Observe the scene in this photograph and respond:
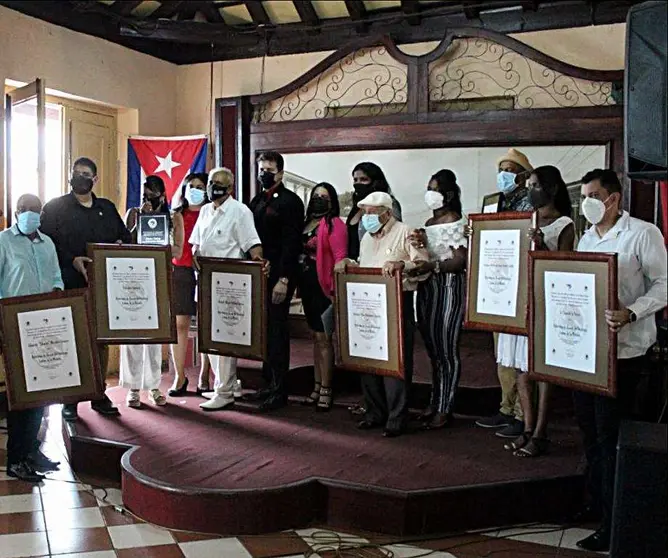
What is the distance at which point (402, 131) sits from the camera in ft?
20.2

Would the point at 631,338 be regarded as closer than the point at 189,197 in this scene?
Yes

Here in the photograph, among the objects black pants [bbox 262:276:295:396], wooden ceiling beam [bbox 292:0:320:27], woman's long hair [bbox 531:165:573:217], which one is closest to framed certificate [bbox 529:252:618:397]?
woman's long hair [bbox 531:165:573:217]

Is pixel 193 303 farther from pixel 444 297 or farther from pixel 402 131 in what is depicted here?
pixel 402 131

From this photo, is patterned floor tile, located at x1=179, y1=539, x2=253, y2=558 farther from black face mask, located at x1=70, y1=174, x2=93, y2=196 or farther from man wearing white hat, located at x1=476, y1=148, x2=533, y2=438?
black face mask, located at x1=70, y1=174, x2=93, y2=196

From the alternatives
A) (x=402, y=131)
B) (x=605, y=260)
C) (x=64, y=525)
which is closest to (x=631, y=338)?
(x=605, y=260)

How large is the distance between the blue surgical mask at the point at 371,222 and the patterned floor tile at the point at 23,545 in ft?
6.76

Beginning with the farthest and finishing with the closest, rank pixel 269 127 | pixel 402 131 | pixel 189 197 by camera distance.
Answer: pixel 269 127 < pixel 402 131 < pixel 189 197

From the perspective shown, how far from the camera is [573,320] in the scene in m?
3.18

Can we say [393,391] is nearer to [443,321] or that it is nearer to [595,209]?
[443,321]

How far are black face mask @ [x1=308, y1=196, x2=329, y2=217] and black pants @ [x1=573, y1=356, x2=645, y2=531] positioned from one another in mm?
1811

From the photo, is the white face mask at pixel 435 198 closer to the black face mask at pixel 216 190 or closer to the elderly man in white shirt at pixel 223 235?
the elderly man in white shirt at pixel 223 235

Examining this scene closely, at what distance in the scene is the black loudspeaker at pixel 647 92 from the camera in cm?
258

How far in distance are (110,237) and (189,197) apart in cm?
61

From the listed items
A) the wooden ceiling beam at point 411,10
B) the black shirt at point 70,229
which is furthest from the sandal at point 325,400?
the wooden ceiling beam at point 411,10
